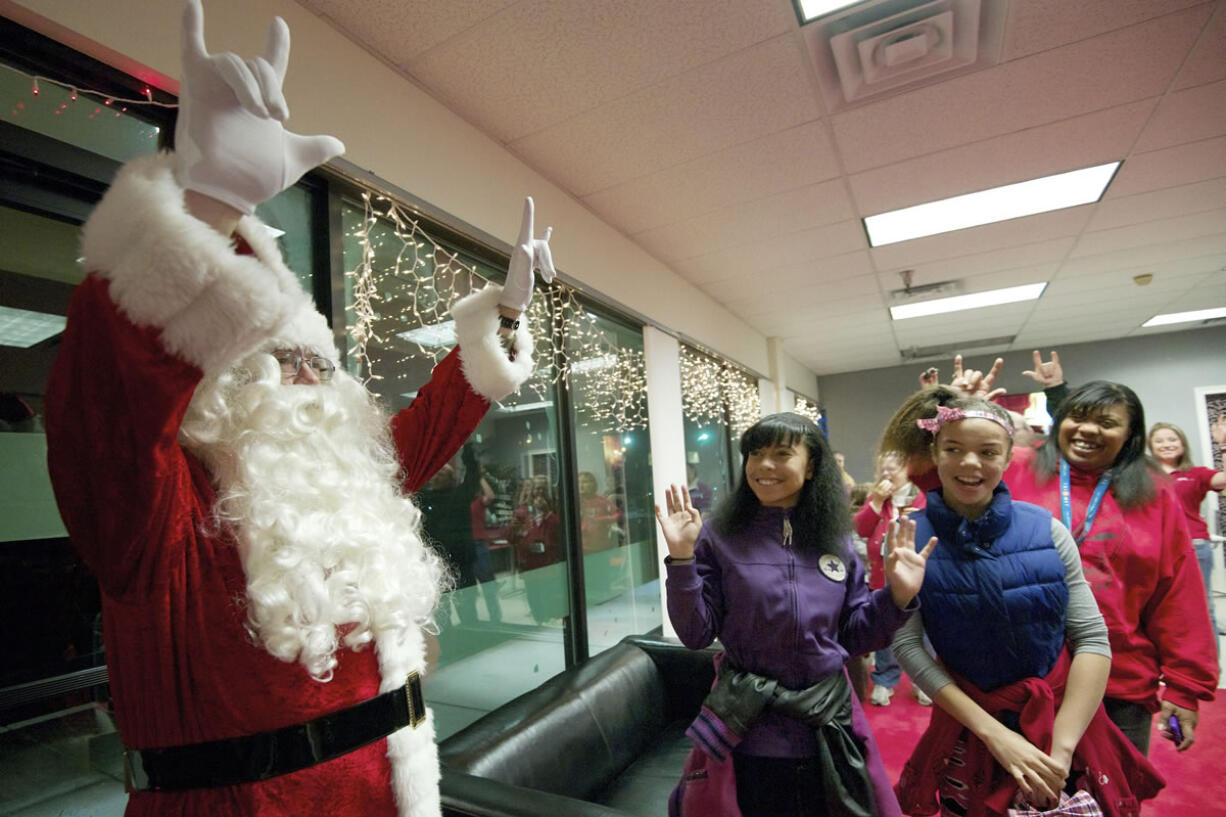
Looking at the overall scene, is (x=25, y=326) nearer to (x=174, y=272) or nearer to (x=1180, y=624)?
(x=174, y=272)

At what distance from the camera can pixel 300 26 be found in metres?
1.77

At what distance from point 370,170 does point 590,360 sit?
5.78 ft

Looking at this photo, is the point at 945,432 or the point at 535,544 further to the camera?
the point at 535,544

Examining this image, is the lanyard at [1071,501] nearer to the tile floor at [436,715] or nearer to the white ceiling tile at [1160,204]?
the tile floor at [436,715]

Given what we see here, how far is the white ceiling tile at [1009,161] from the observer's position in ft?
8.80

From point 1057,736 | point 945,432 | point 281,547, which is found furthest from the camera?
point 945,432

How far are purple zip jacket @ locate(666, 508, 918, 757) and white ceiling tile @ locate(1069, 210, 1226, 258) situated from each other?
402 centimetres

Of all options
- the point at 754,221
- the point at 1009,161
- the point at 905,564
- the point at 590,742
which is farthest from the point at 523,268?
the point at 1009,161

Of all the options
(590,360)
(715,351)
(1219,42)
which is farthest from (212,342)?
(715,351)

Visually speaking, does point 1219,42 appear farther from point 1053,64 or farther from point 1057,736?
point 1057,736

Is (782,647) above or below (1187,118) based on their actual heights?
below

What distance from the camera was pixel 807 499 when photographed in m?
1.57

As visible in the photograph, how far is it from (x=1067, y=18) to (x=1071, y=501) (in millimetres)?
1644

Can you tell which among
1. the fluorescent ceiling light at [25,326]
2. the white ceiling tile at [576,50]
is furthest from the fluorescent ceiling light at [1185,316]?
the fluorescent ceiling light at [25,326]
